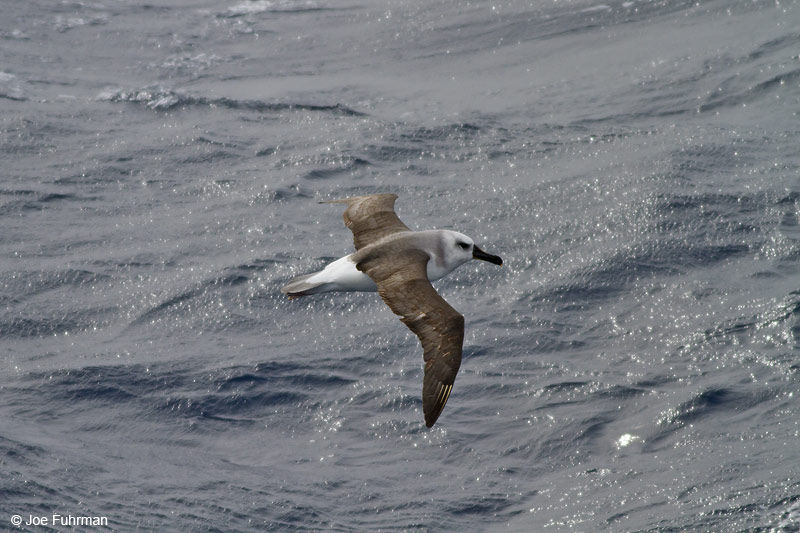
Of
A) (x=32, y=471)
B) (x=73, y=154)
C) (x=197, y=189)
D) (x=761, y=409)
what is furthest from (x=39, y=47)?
(x=761, y=409)

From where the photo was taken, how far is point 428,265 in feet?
39.8

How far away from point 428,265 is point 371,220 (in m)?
1.43

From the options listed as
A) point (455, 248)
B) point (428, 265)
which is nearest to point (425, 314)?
point (428, 265)

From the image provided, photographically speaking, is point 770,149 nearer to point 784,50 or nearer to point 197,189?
point 784,50

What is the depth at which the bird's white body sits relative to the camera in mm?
11852

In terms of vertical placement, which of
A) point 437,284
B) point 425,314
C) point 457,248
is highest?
point 457,248

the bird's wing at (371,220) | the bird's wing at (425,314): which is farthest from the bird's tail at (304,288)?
the bird's wing at (371,220)

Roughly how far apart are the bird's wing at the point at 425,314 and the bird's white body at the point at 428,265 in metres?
0.14
